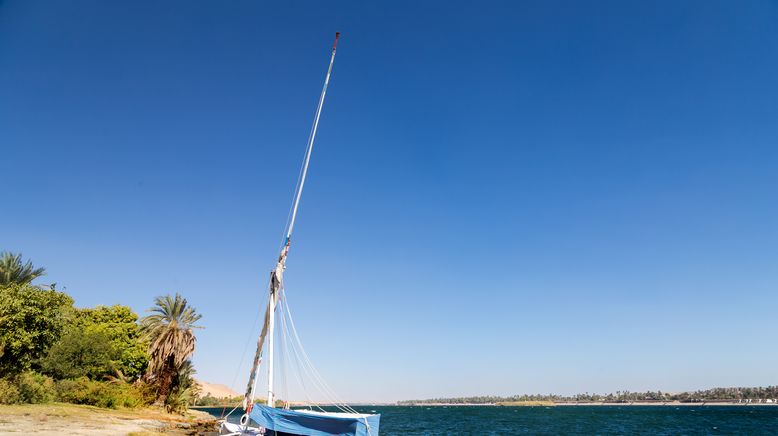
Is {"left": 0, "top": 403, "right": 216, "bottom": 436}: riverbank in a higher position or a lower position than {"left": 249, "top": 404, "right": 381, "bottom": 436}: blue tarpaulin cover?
lower

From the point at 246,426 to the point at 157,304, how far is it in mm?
30347

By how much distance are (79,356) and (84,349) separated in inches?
31.9

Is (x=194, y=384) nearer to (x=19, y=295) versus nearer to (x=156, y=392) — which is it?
(x=156, y=392)

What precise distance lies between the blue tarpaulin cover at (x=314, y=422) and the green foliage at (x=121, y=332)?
134ft

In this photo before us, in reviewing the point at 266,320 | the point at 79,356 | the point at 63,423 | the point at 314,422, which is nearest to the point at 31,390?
the point at 63,423

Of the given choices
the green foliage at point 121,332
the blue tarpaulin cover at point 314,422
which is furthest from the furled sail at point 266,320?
the green foliage at point 121,332

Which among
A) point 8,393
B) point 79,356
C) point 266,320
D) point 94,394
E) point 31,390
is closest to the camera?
point 266,320

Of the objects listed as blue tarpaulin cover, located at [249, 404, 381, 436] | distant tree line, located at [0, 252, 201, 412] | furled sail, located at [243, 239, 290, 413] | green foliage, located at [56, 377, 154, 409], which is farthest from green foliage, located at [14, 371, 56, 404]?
blue tarpaulin cover, located at [249, 404, 381, 436]

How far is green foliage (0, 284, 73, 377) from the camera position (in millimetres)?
32625

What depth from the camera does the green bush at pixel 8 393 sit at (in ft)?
103

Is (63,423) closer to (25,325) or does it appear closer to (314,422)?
(25,325)

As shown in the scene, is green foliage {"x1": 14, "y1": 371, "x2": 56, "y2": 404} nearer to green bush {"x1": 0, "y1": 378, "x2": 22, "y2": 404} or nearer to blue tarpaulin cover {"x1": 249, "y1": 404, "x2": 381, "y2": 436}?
green bush {"x1": 0, "y1": 378, "x2": 22, "y2": 404}

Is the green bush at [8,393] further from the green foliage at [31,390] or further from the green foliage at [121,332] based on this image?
the green foliage at [121,332]

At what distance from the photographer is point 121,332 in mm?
58938
